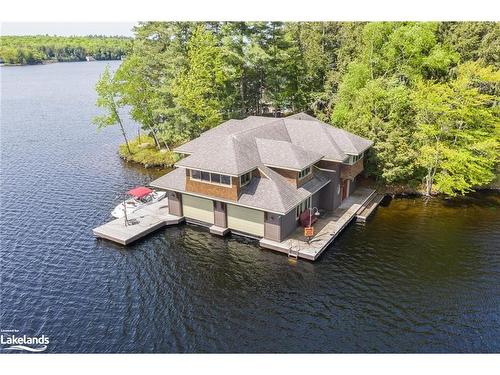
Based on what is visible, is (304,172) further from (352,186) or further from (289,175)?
(352,186)

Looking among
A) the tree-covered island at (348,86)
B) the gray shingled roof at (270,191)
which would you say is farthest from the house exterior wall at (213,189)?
the tree-covered island at (348,86)

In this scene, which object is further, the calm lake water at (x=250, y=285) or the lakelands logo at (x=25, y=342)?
the calm lake water at (x=250, y=285)

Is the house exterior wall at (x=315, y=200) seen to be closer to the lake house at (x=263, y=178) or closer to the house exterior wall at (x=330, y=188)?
the lake house at (x=263, y=178)

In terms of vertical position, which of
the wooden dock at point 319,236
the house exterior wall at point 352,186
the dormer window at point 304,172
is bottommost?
the wooden dock at point 319,236

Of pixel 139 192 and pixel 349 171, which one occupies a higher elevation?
pixel 349 171

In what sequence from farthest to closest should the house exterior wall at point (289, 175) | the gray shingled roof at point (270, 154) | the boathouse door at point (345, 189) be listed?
the boathouse door at point (345, 189) → the house exterior wall at point (289, 175) → the gray shingled roof at point (270, 154)

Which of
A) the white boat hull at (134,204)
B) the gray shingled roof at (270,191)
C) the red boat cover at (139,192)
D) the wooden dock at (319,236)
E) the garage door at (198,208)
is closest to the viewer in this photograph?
the wooden dock at (319,236)

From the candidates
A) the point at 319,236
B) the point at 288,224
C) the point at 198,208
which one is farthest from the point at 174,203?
the point at 319,236
